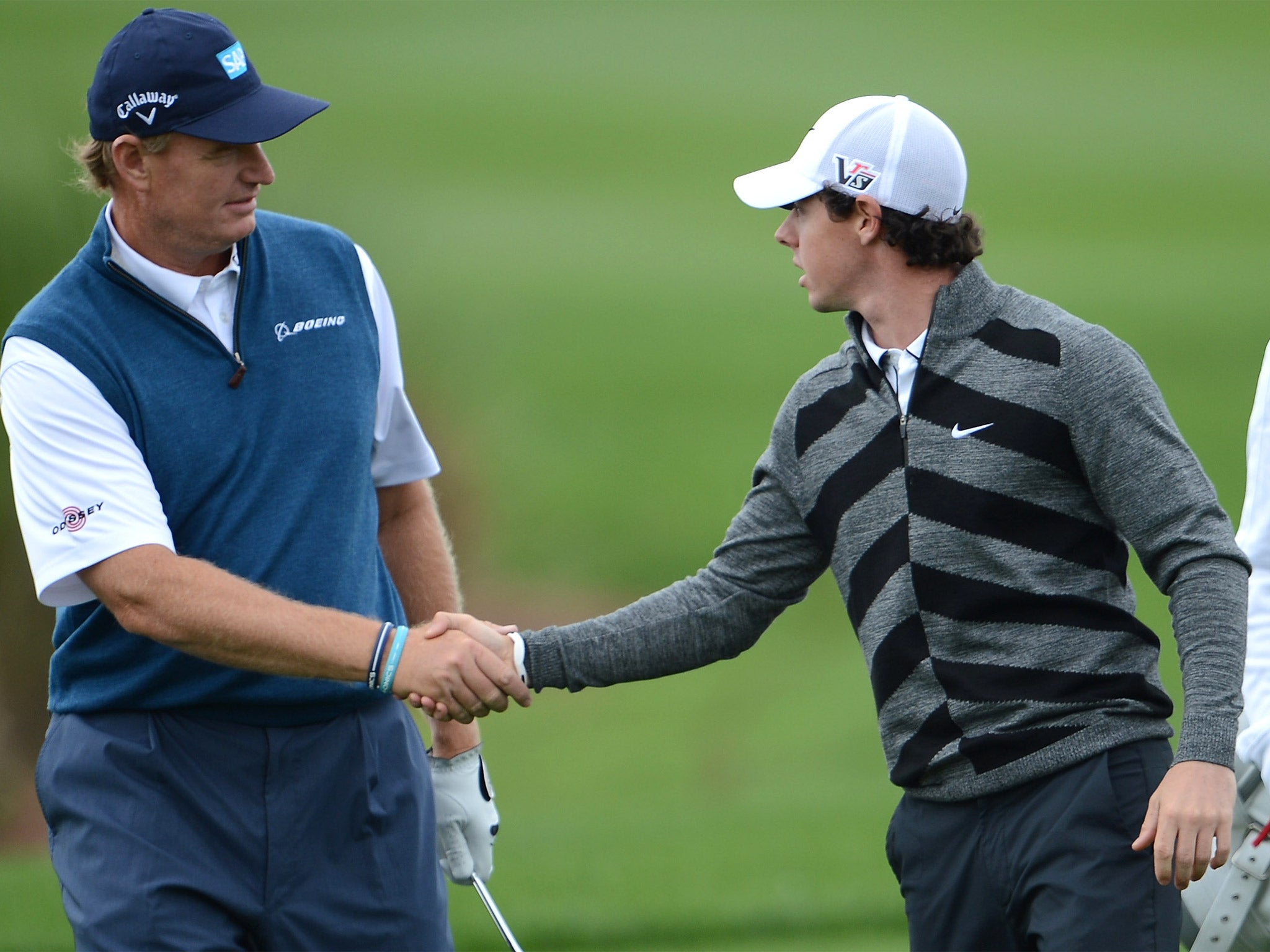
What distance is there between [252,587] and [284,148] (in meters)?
11.2

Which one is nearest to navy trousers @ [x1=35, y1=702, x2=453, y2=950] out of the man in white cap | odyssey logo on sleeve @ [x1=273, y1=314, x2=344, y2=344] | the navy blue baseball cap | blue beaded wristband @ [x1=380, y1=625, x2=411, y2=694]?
blue beaded wristband @ [x1=380, y1=625, x2=411, y2=694]

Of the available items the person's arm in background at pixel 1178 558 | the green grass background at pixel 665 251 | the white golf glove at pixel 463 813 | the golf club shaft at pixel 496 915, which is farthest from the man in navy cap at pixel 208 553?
the green grass background at pixel 665 251

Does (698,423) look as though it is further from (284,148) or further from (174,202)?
(174,202)

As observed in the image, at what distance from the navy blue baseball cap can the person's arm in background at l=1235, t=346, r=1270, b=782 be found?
162 cm

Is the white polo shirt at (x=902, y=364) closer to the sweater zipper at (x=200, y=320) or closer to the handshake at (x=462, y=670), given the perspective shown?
the handshake at (x=462, y=670)

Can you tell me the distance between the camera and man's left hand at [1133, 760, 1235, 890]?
240 cm

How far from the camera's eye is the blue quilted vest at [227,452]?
2801 millimetres

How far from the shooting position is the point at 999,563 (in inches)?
105

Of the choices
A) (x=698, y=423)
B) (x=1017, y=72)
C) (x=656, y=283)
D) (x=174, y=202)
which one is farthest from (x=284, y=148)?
(x=174, y=202)

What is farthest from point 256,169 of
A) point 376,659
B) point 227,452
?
point 376,659

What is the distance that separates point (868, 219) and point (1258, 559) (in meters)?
0.86

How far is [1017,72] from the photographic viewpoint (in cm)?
1536

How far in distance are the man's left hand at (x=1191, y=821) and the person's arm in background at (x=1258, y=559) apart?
35cm

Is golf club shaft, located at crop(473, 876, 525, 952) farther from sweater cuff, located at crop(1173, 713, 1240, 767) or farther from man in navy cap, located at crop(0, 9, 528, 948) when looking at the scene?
sweater cuff, located at crop(1173, 713, 1240, 767)
